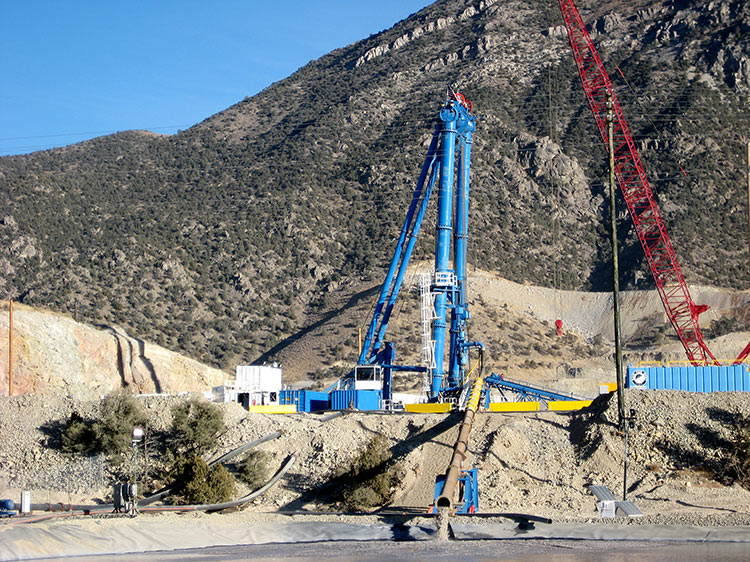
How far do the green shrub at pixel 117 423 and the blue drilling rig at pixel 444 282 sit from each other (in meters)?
15.7

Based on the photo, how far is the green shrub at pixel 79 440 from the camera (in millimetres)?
38844

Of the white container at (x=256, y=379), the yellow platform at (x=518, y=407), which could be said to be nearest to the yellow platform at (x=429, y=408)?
the yellow platform at (x=518, y=407)

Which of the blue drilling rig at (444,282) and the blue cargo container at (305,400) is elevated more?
the blue drilling rig at (444,282)

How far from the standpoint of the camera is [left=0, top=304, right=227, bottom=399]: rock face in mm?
48719

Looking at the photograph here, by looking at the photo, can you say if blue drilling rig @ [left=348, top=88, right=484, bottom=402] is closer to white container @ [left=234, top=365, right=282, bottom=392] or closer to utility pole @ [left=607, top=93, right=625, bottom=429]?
white container @ [left=234, top=365, right=282, bottom=392]

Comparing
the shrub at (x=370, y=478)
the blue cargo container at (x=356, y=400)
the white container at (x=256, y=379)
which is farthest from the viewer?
the white container at (x=256, y=379)

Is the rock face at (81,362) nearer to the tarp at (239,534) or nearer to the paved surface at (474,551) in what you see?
the tarp at (239,534)

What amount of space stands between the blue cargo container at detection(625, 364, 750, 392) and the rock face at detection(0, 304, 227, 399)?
26.8m

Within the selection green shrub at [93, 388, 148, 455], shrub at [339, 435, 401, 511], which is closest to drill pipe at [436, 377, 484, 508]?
shrub at [339, 435, 401, 511]

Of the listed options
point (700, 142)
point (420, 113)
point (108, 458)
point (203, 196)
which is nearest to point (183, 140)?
point (203, 196)

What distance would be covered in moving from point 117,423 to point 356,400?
14.8 m

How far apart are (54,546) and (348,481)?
1239 cm

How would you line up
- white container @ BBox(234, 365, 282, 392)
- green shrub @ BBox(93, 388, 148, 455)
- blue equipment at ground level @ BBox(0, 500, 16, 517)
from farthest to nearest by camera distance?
white container @ BBox(234, 365, 282, 392) < green shrub @ BBox(93, 388, 148, 455) < blue equipment at ground level @ BBox(0, 500, 16, 517)

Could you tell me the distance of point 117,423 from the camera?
1524 inches
